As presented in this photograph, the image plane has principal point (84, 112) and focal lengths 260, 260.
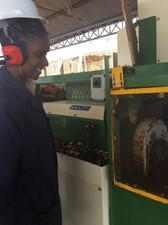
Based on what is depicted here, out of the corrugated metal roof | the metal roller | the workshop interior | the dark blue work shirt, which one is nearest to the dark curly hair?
the dark blue work shirt

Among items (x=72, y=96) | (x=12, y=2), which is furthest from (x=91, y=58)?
(x=12, y=2)

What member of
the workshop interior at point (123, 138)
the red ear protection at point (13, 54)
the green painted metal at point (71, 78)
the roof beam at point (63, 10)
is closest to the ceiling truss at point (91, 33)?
the roof beam at point (63, 10)

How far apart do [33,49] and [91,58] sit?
19.9 ft

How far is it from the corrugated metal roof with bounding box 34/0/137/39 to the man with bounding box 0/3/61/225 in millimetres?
3757

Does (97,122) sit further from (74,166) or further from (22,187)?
(22,187)

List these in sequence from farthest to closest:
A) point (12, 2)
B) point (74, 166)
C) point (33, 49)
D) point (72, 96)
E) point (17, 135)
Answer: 1. point (72, 96)
2. point (74, 166)
3. point (12, 2)
4. point (33, 49)
5. point (17, 135)

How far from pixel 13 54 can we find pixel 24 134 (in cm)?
26

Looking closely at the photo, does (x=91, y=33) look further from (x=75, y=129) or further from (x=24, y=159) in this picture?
(x=24, y=159)

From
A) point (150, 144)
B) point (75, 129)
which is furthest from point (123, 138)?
point (75, 129)

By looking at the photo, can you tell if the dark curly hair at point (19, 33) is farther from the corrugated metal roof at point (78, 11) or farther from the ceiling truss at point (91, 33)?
the ceiling truss at point (91, 33)

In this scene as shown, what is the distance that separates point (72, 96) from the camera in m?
1.48

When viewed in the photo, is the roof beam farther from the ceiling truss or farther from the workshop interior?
the workshop interior

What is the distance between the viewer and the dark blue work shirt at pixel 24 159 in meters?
0.78

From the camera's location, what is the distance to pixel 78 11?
531 centimetres
